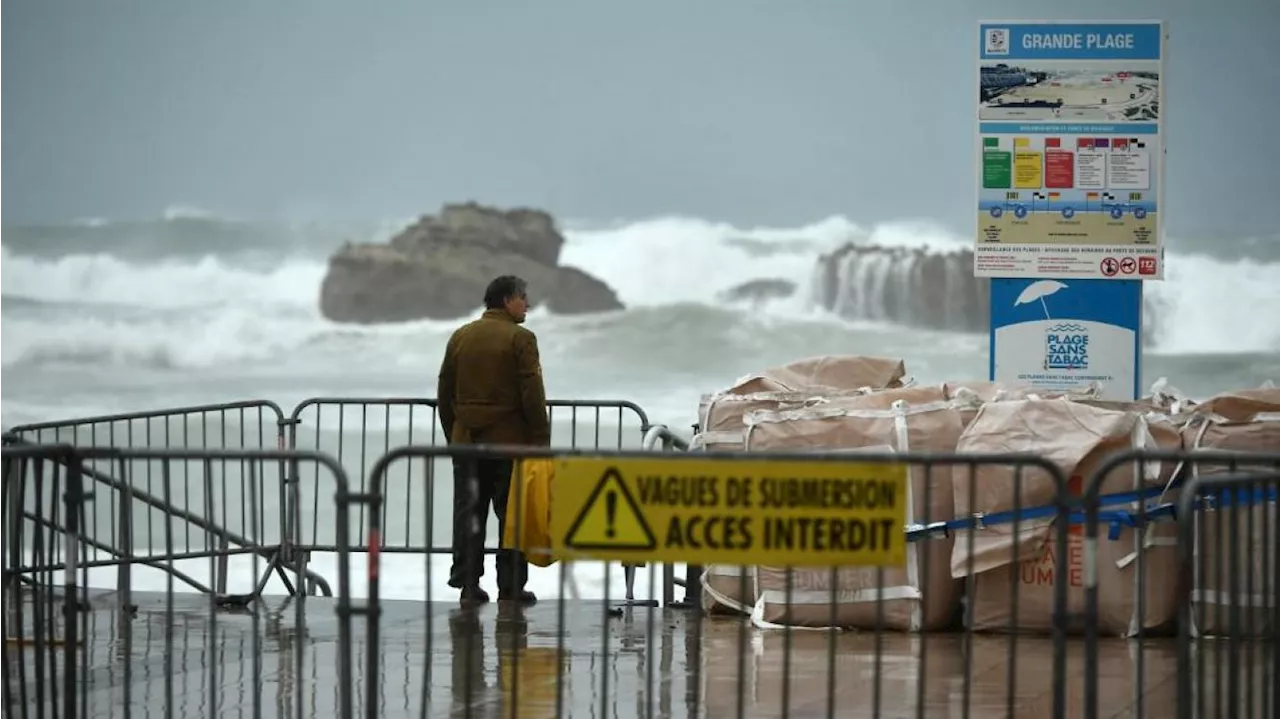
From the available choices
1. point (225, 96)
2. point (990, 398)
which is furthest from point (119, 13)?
point (990, 398)

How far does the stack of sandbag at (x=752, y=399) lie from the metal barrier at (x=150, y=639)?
5.68 ft

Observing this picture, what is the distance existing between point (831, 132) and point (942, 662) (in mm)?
7987

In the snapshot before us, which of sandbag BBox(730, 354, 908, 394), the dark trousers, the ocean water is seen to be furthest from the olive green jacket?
the ocean water

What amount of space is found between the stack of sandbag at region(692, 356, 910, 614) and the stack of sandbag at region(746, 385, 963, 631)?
0.91 ft

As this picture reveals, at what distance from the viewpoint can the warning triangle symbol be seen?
16.3 feet

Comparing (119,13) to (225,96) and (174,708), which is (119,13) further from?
(174,708)

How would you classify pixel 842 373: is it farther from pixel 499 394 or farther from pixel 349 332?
pixel 349 332

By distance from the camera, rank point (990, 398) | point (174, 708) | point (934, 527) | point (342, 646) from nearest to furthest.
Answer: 1. point (342, 646)
2. point (174, 708)
3. point (934, 527)
4. point (990, 398)

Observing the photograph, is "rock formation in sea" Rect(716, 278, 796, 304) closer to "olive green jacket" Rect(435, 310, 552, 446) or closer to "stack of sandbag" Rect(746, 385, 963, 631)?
"olive green jacket" Rect(435, 310, 552, 446)

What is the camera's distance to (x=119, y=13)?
14.9m

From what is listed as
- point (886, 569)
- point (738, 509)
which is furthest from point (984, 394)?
point (738, 509)

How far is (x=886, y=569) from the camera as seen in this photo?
7328 millimetres

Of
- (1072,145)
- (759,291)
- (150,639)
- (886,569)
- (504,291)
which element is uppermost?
(1072,145)

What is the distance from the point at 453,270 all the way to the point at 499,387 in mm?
6875
